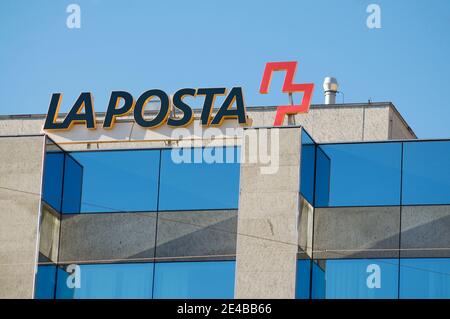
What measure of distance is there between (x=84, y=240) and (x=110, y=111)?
16.9 ft

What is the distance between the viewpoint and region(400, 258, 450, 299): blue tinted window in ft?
112

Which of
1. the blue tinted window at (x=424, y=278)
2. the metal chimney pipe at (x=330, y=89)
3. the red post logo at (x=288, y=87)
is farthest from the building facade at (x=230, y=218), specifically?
the metal chimney pipe at (x=330, y=89)

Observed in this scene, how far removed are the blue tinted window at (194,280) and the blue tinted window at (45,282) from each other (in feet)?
9.36

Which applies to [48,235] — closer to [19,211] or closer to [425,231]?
[19,211]

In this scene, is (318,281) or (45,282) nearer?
(318,281)

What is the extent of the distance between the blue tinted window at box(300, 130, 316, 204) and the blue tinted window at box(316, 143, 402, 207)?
315mm

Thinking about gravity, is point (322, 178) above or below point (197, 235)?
above

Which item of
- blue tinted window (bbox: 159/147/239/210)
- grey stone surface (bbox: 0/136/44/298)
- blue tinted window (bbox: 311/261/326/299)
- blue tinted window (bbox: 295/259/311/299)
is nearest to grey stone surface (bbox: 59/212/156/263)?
blue tinted window (bbox: 159/147/239/210)

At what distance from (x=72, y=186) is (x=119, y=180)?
137 centimetres

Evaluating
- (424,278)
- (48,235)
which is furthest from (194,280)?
(424,278)

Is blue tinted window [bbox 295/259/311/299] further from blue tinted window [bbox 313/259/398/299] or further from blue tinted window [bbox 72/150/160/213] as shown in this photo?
blue tinted window [bbox 72/150/160/213]

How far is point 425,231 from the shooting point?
35.0 meters
